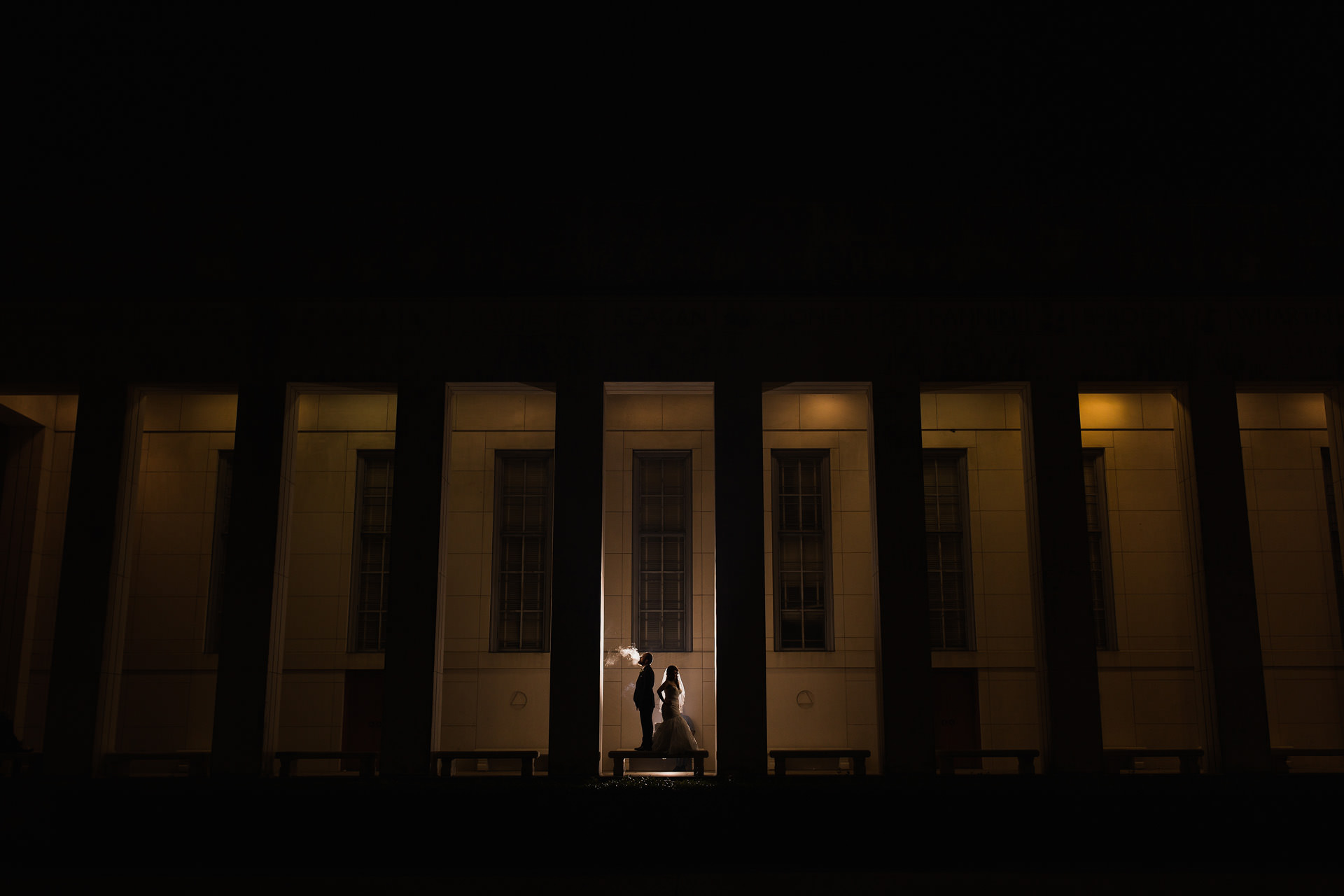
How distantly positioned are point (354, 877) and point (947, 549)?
12.7 meters

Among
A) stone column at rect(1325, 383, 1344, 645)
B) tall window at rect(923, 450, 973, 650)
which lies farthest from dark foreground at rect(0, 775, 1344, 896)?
tall window at rect(923, 450, 973, 650)

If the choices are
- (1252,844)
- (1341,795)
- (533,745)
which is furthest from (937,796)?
(533,745)

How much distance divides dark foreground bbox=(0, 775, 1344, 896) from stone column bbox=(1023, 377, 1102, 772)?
2809mm

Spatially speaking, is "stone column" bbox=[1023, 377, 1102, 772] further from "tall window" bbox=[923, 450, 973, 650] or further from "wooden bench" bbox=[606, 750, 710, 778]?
"wooden bench" bbox=[606, 750, 710, 778]

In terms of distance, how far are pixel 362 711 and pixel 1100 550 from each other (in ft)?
47.4

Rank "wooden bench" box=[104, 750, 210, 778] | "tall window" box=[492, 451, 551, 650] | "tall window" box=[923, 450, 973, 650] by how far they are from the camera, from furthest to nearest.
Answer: "tall window" box=[923, 450, 973, 650]
"tall window" box=[492, 451, 551, 650]
"wooden bench" box=[104, 750, 210, 778]

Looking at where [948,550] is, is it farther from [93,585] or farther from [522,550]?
[93,585]

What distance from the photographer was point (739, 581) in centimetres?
1623

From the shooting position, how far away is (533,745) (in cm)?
1856

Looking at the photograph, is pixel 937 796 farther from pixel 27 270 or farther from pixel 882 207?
pixel 27 270

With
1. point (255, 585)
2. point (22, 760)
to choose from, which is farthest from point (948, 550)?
point (22, 760)

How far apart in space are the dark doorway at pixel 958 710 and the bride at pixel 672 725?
5180mm

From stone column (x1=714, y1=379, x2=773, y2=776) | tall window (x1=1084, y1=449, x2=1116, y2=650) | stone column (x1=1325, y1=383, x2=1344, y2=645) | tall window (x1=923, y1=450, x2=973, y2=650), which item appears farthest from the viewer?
tall window (x1=923, y1=450, x2=973, y2=650)

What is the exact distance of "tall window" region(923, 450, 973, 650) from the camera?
19.5 meters
